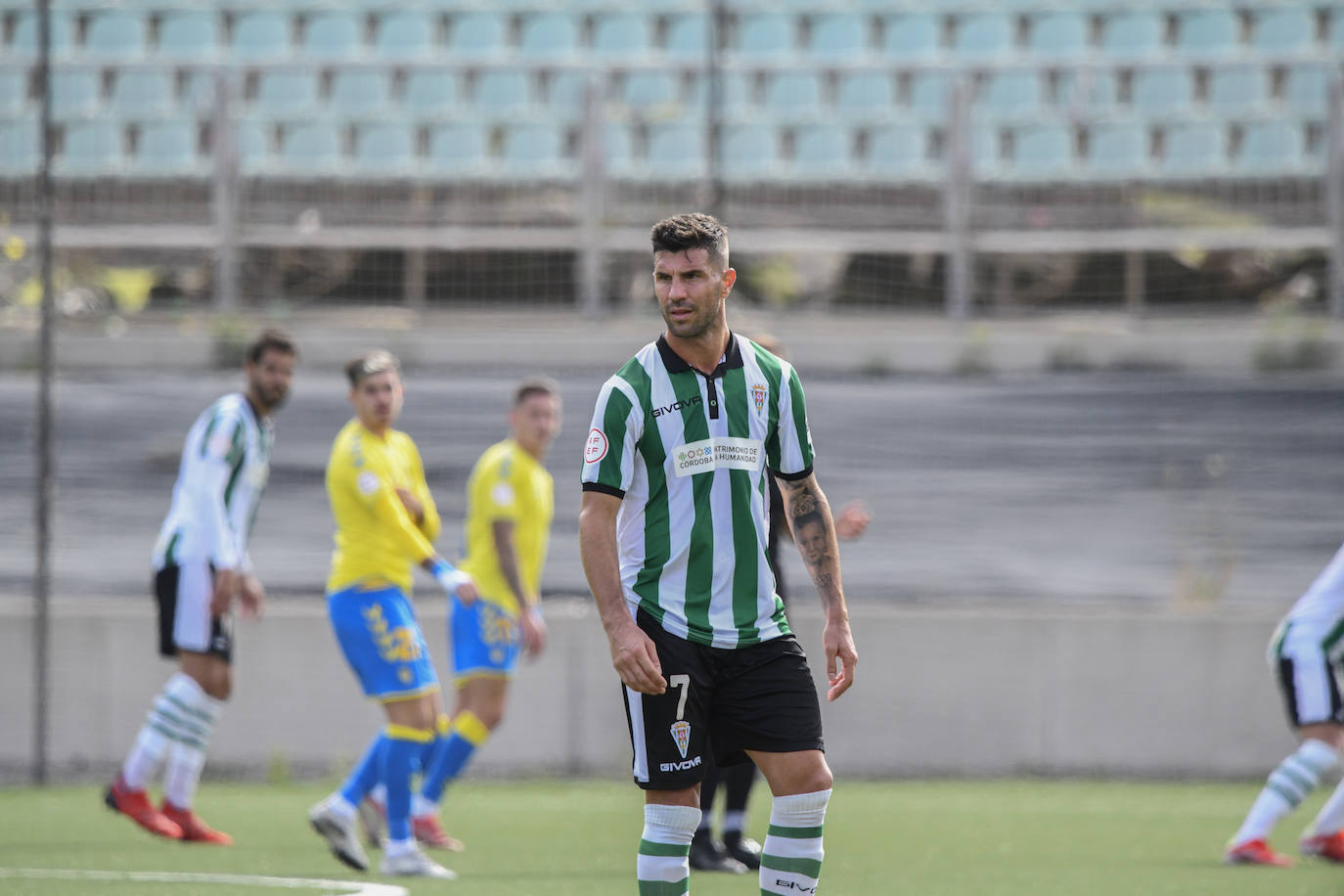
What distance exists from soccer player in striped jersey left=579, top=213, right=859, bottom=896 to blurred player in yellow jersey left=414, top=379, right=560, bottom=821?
3.72 m

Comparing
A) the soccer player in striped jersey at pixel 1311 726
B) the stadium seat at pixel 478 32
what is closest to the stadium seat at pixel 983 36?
the stadium seat at pixel 478 32

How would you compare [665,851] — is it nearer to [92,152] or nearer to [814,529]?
[814,529]

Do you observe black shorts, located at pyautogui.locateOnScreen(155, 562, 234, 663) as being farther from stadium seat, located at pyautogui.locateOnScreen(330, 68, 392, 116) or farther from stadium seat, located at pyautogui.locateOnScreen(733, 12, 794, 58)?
stadium seat, located at pyautogui.locateOnScreen(733, 12, 794, 58)

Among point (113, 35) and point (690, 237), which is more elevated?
point (113, 35)

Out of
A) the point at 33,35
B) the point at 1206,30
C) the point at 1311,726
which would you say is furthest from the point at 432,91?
the point at 1311,726

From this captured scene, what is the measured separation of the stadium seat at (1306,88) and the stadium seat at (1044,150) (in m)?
1.83

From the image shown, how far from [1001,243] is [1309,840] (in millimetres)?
7000

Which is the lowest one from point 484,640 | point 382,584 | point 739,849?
point 739,849

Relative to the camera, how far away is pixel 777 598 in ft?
14.3

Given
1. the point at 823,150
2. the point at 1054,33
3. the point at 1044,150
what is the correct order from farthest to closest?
1. the point at 1054,33
2. the point at 823,150
3. the point at 1044,150

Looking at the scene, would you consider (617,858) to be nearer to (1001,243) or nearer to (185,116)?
(1001,243)

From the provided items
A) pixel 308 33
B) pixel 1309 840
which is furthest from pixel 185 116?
pixel 1309 840

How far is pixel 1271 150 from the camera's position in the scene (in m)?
13.6

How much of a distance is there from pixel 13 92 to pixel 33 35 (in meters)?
1.28
